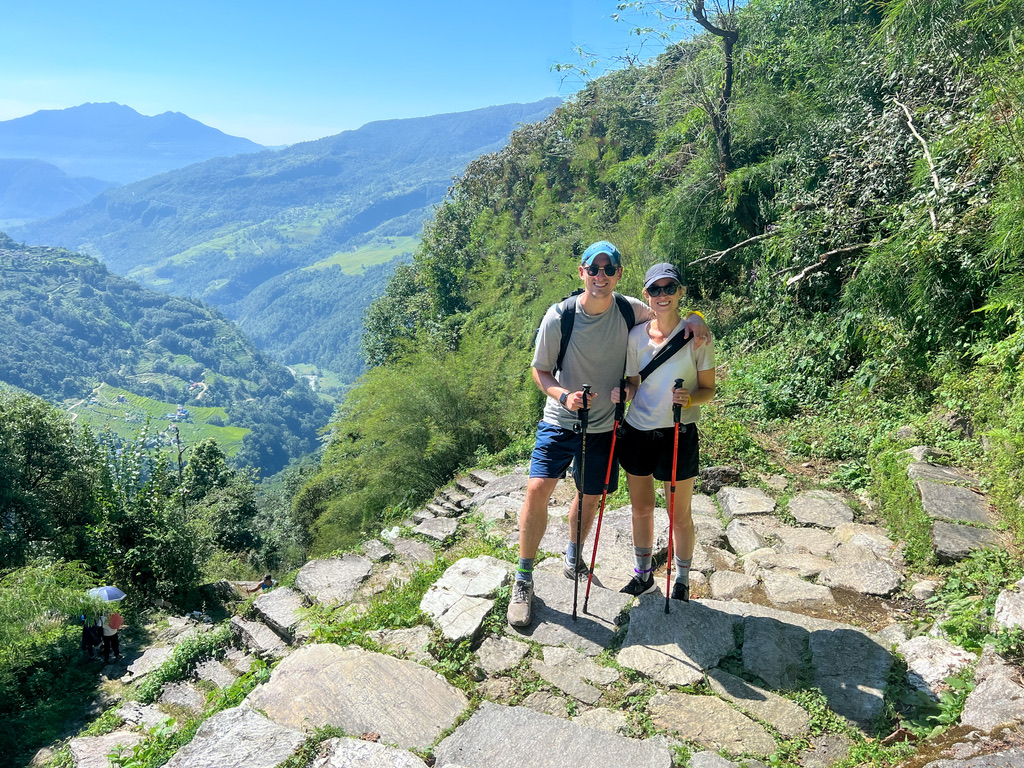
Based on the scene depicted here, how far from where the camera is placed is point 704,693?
2.95 meters

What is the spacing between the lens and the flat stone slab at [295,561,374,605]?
5.24m

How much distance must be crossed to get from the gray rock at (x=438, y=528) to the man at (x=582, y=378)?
3046 millimetres

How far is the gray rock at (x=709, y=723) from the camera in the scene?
2594 millimetres

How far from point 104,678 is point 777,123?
1395 centimetres

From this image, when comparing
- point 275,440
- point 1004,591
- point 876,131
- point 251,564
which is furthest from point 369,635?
point 275,440

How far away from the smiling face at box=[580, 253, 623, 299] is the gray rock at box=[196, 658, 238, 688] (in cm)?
439

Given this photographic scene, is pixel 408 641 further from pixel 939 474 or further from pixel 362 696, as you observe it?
pixel 939 474

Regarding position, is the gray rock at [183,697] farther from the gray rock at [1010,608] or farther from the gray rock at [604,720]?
the gray rock at [1010,608]

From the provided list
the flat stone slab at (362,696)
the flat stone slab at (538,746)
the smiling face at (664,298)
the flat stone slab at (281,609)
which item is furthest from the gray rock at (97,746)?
the smiling face at (664,298)

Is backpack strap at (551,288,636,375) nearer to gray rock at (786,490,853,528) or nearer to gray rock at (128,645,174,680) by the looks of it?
gray rock at (786,490,853,528)

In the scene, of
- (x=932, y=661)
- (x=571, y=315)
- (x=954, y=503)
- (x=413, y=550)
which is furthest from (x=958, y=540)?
(x=413, y=550)

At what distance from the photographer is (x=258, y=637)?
5160mm

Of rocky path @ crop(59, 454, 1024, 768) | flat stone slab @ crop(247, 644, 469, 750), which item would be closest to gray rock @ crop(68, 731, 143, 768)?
rocky path @ crop(59, 454, 1024, 768)

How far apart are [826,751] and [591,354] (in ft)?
6.66
